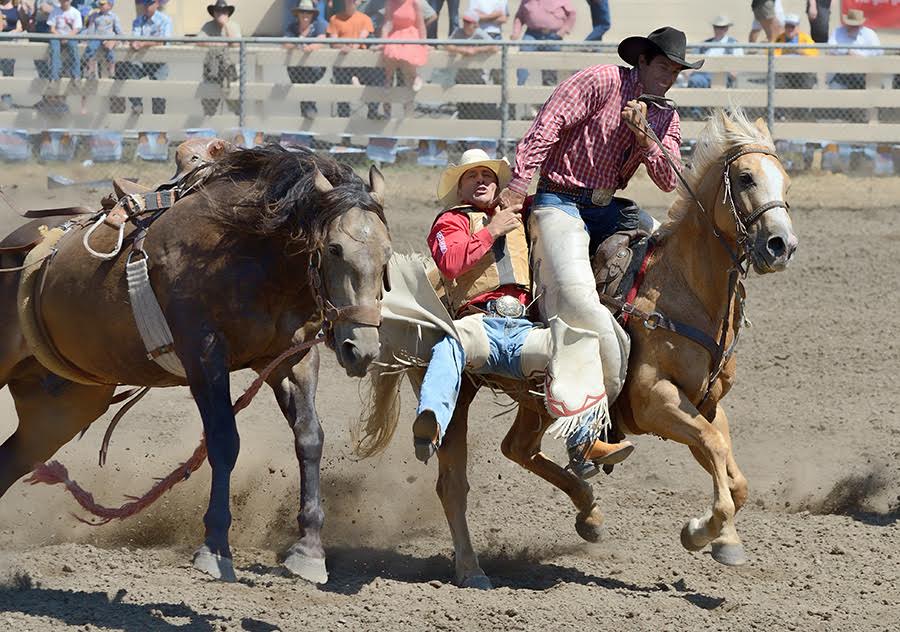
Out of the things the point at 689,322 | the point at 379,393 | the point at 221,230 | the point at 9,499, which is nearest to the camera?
the point at 221,230

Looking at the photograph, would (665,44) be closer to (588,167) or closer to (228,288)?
(588,167)

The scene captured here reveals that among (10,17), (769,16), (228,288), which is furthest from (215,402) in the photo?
(769,16)

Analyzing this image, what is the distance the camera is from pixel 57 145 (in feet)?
42.3

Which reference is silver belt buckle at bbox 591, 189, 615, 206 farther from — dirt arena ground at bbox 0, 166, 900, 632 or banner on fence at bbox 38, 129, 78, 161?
banner on fence at bbox 38, 129, 78, 161

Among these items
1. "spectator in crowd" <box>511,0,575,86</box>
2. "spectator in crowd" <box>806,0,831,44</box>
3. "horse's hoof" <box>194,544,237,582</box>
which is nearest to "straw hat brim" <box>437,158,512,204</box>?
"horse's hoof" <box>194,544,237,582</box>

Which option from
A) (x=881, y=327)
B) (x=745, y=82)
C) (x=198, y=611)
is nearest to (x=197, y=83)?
(x=745, y=82)

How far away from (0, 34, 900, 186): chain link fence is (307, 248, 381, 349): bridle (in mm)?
8165

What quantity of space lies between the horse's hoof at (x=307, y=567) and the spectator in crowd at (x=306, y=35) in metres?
8.07

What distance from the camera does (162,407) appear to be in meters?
8.45

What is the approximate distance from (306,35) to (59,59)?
8.40ft

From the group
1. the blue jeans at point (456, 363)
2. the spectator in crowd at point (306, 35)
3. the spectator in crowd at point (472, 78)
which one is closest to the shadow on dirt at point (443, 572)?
Result: the blue jeans at point (456, 363)

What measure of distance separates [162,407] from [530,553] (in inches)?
119

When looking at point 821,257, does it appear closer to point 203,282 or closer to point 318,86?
point 318,86

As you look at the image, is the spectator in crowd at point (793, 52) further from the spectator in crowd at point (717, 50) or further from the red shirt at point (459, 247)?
→ the red shirt at point (459, 247)
